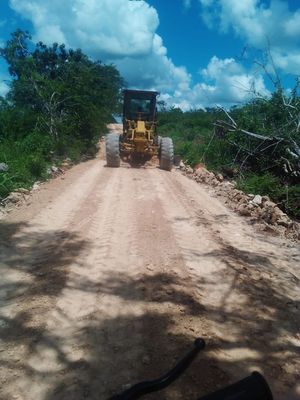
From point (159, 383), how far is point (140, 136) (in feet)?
37.8

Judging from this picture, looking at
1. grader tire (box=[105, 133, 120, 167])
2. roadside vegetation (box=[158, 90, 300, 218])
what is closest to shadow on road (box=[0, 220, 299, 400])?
roadside vegetation (box=[158, 90, 300, 218])

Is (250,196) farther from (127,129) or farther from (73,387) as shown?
(73,387)

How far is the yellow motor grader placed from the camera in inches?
549

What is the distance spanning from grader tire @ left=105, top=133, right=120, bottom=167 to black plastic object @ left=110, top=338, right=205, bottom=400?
10.9 metres

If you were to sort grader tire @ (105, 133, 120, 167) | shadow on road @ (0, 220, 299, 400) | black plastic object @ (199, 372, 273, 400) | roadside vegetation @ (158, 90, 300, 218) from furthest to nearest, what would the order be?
grader tire @ (105, 133, 120, 167), roadside vegetation @ (158, 90, 300, 218), shadow on road @ (0, 220, 299, 400), black plastic object @ (199, 372, 273, 400)

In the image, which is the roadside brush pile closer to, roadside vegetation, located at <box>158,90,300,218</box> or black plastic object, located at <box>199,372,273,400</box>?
roadside vegetation, located at <box>158,90,300,218</box>

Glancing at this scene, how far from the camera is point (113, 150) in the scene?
13859 mm

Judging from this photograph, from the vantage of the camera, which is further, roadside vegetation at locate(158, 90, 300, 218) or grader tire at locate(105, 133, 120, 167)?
grader tire at locate(105, 133, 120, 167)

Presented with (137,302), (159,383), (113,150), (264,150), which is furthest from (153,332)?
(113,150)

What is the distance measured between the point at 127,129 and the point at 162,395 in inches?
497

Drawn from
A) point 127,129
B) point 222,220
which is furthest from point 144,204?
point 127,129

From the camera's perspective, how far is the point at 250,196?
9.79 meters

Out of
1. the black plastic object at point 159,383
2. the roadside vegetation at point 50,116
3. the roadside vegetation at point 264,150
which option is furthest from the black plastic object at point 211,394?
the roadside vegetation at point 50,116

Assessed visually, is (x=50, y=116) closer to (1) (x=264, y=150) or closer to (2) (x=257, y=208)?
(1) (x=264, y=150)
